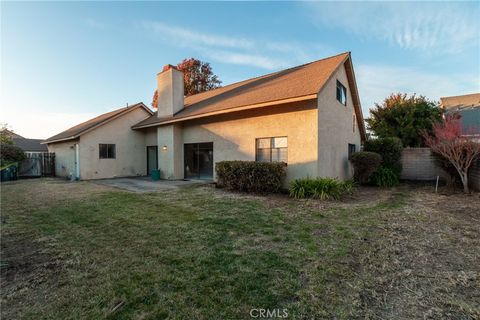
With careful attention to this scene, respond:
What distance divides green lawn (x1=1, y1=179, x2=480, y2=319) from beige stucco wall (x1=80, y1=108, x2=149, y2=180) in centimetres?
907

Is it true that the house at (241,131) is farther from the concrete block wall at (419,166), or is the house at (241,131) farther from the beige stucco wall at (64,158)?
the concrete block wall at (419,166)

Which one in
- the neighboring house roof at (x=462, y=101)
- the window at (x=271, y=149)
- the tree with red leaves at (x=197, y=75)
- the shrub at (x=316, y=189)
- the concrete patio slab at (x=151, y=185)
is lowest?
the concrete patio slab at (x=151, y=185)

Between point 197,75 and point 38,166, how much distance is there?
19.3 m

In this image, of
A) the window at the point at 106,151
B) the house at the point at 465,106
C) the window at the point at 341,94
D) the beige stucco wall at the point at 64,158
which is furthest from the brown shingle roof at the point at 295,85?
the house at the point at 465,106

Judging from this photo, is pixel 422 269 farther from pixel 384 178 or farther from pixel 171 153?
pixel 171 153

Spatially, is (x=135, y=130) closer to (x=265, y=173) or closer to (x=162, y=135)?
(x=162, y=135)

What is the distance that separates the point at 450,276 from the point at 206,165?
454 inches

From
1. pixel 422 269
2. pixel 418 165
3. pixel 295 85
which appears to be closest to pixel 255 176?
pixel 295 85

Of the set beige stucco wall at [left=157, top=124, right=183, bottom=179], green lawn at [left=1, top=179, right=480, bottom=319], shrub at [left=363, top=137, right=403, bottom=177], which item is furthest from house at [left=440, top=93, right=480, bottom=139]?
beige stucco wall at [left=157, top=124, right=183, bottom=179]

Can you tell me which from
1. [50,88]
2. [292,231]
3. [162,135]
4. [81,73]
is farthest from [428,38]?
[50,88]

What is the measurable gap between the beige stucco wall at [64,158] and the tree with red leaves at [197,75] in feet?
42.2

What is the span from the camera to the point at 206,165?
1357 cm

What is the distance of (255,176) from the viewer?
9.48 m

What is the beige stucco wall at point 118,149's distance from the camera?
15.2 meters
